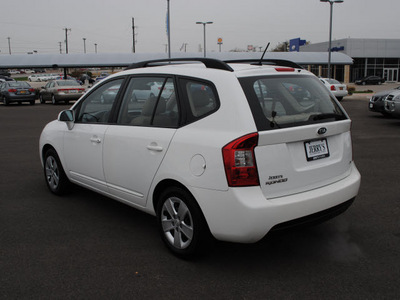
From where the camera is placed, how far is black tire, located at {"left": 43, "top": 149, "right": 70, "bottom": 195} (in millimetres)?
5551

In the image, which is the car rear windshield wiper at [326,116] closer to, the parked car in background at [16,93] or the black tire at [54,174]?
the black tire at [54,174]

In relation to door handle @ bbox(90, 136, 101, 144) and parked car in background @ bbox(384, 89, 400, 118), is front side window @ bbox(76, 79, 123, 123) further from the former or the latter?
parked car in background @ bbox(384, 89, 400, 118)

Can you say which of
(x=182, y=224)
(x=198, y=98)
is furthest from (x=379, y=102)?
(x=182, y=224)

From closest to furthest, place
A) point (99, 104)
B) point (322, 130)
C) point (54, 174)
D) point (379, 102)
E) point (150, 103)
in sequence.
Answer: point (322, 130), point (150, 103), point (99, 104), point (54, 174), point (379, 102)

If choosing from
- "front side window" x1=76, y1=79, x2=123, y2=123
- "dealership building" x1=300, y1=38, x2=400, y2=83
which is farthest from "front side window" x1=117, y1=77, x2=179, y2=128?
"dealership building" x1=300, y1=38, x2=400, y2=83

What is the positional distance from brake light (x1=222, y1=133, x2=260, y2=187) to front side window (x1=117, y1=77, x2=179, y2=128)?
2.45 ft

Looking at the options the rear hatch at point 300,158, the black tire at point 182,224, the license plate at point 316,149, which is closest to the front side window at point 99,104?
the black tire at point 182,224

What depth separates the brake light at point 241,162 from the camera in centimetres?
A: 321

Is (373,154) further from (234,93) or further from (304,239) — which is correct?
(234,93)

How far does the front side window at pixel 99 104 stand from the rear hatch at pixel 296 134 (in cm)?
176

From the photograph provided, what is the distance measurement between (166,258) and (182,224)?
38 centimetres

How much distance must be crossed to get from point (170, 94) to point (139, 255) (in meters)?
1.51

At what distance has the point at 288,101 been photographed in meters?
3.63

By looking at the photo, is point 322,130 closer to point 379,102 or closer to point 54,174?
point 54,174
